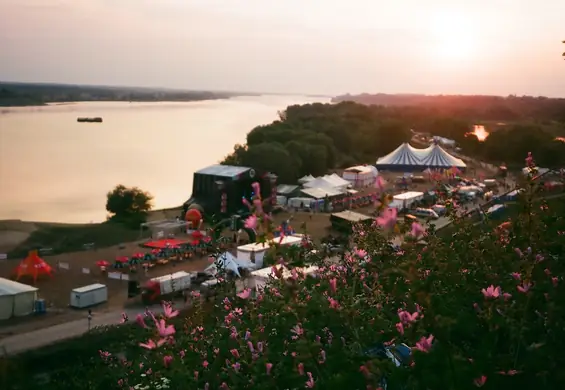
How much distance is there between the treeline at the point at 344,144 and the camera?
2491cm

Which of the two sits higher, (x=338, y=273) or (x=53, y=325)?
(x=338, y=273)

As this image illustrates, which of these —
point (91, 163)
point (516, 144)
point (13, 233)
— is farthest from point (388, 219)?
point (91, 163)

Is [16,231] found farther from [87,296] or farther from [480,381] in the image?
[480,381]

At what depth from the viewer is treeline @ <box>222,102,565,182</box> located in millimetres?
24906

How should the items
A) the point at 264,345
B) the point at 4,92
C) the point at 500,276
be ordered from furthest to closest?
the point at 4,92 → the point at 500,276 → the point at 264,345

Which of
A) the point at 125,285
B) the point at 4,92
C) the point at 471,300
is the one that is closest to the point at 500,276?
the point at 471,300

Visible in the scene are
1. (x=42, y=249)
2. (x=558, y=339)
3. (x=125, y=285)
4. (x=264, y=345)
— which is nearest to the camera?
(x=558, y=339)

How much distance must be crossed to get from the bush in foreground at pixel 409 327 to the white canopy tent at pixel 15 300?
756 centimetres

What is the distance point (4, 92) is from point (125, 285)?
92415 mm

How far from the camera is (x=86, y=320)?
9680 millimetres

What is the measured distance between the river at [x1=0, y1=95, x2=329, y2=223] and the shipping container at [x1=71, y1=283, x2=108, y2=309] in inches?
423

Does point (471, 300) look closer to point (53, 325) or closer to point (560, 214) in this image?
point (560, 214)

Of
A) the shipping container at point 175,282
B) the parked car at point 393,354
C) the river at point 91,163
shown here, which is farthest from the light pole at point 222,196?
the parked car at point 393,354

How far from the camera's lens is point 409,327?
158 cm
